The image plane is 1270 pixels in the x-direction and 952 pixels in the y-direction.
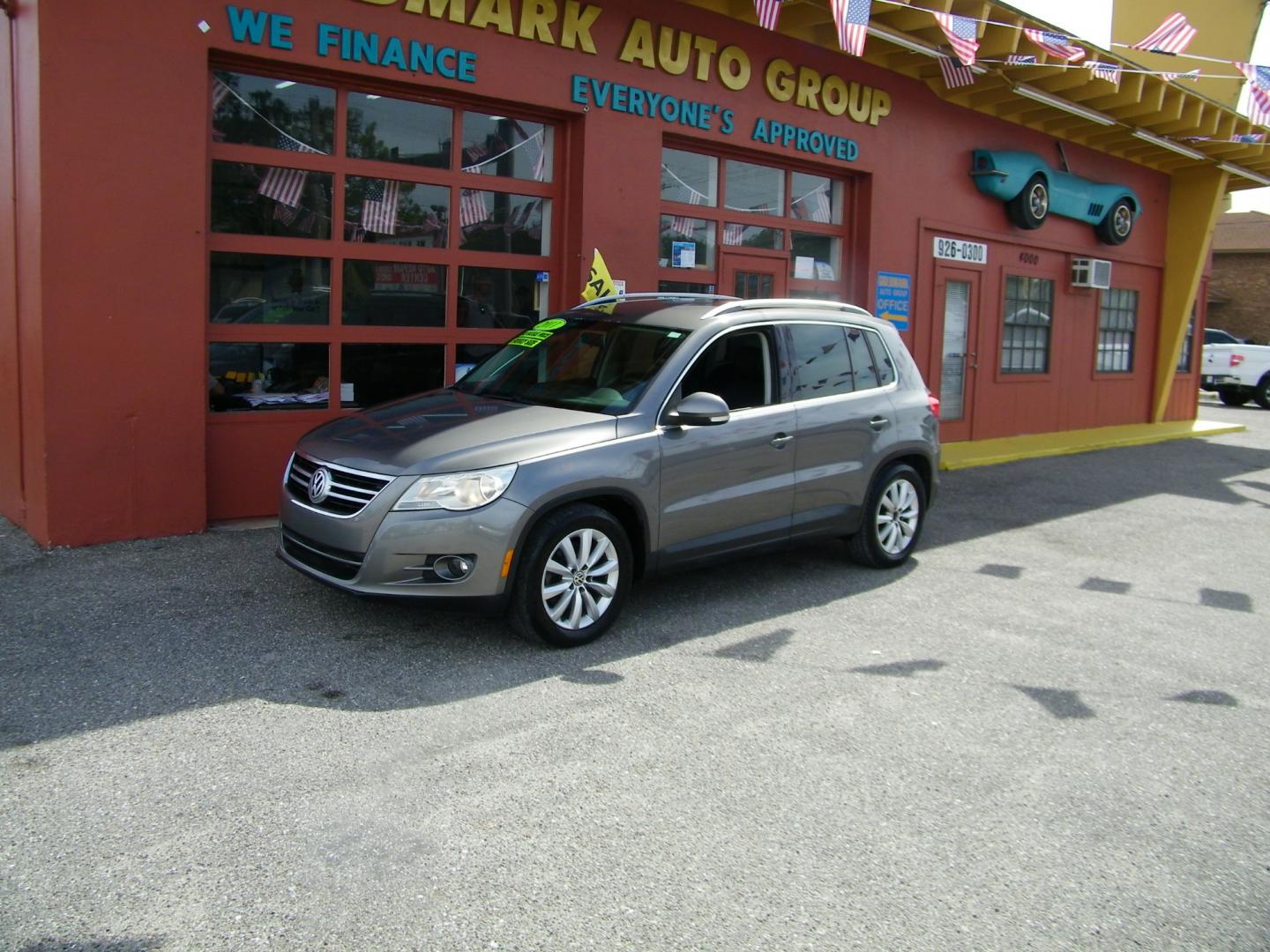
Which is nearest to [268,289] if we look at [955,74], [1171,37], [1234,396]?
[955,74]

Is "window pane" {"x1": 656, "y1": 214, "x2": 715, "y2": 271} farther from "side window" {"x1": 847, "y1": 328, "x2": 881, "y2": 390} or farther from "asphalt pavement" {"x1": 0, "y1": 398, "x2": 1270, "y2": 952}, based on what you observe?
"asphalt pavement" {"x1": 0, "y1": 398, "x2": 1270, "y2": 952}

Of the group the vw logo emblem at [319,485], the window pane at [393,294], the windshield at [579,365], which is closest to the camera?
the vw logo emblem at [319,485]

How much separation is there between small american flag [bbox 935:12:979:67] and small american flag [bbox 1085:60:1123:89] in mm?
1696

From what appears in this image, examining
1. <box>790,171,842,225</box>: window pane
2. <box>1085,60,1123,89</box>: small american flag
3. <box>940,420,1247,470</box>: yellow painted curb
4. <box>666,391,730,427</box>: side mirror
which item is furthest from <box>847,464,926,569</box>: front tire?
<box>1085,60,1123,89</box>: small american flag

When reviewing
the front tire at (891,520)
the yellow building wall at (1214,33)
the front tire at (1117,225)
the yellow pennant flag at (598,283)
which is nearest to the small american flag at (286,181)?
the yellow pennant flag at (598,283)

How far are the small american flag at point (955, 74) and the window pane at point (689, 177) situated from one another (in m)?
2.83

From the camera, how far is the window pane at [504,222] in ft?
29.3

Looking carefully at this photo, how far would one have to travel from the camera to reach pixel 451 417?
Result: 229 inches

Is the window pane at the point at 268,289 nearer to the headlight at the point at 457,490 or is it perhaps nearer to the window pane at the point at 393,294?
the window pane at the point at 393,294

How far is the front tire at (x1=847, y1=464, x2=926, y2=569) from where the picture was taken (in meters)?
7.36

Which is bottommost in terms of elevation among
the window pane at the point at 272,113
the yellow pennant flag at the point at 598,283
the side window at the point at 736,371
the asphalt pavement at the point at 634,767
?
the asphalt pavement at the point at 634,767

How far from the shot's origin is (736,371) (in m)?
6.47

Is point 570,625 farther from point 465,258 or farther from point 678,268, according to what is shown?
point 678,268

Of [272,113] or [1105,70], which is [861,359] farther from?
[1105,70]
